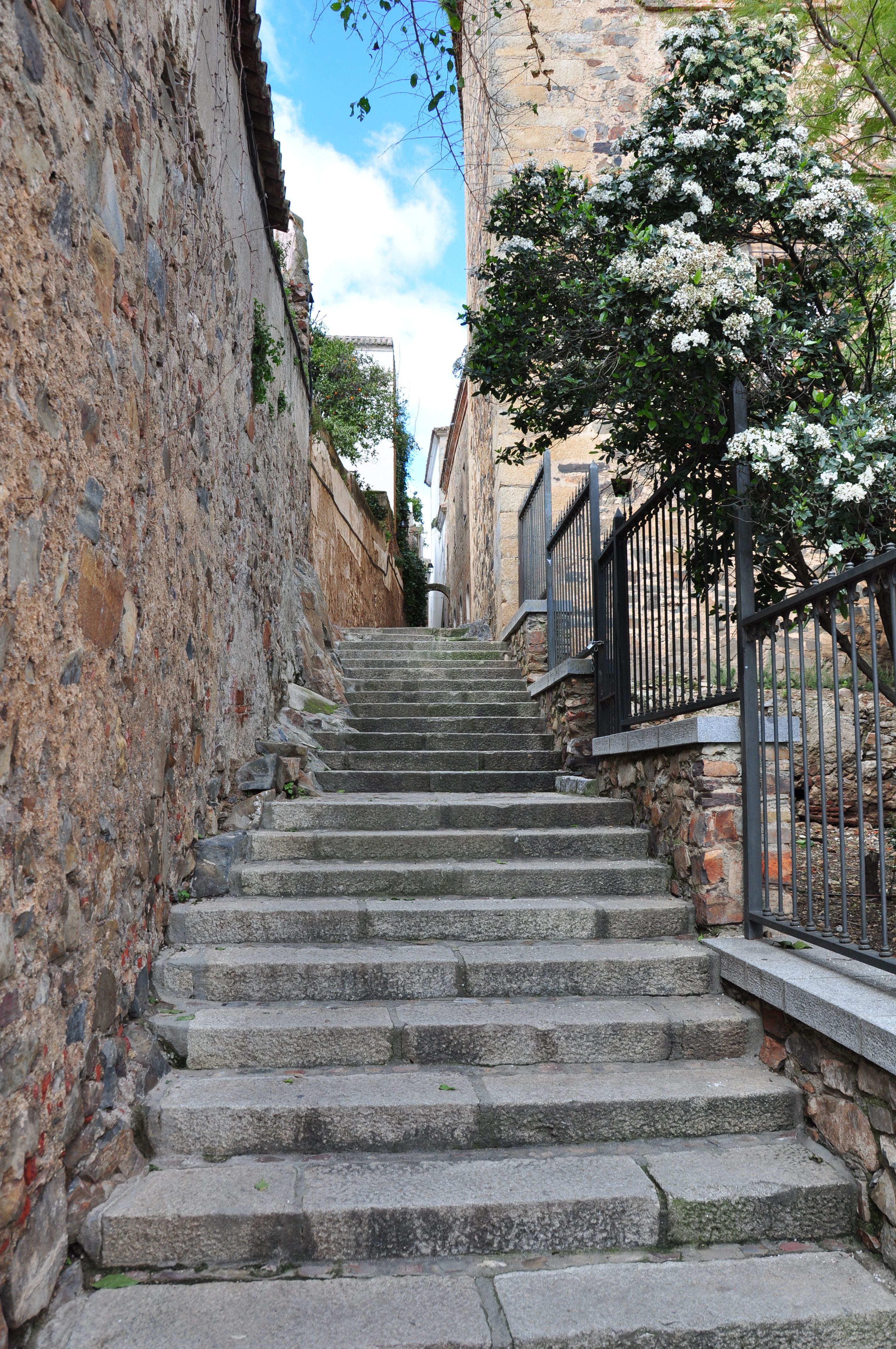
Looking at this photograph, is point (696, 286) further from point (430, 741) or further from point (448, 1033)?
point (430, 741)

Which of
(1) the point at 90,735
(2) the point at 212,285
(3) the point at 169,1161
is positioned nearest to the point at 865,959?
(3) the point at 169,1161

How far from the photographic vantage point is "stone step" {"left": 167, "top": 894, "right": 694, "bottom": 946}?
3.28 meters

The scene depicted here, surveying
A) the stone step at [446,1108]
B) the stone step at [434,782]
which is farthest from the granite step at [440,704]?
the stone step at [446,1108]

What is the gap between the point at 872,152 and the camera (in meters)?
5.18

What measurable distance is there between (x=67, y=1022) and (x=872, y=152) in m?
5.90

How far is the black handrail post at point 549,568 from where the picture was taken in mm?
6602

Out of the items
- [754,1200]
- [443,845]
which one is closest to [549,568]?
[443,845]

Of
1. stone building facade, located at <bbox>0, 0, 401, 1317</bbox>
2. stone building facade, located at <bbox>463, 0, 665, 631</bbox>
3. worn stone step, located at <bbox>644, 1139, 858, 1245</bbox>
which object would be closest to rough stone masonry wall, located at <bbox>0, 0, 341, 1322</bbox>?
stone building facade, located at <bbox>0, 0, 401, 1317</bbox>

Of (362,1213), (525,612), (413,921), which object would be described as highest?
(525,612)

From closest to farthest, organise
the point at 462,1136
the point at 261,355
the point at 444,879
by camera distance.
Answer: the point at 462,1136
the point at 444,879
the point at 261,355

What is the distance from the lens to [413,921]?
134 inches

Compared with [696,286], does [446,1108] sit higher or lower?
lower

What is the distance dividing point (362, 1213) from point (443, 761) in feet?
11.3

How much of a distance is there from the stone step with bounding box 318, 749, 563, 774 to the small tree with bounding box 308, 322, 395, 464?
8.45 meters
